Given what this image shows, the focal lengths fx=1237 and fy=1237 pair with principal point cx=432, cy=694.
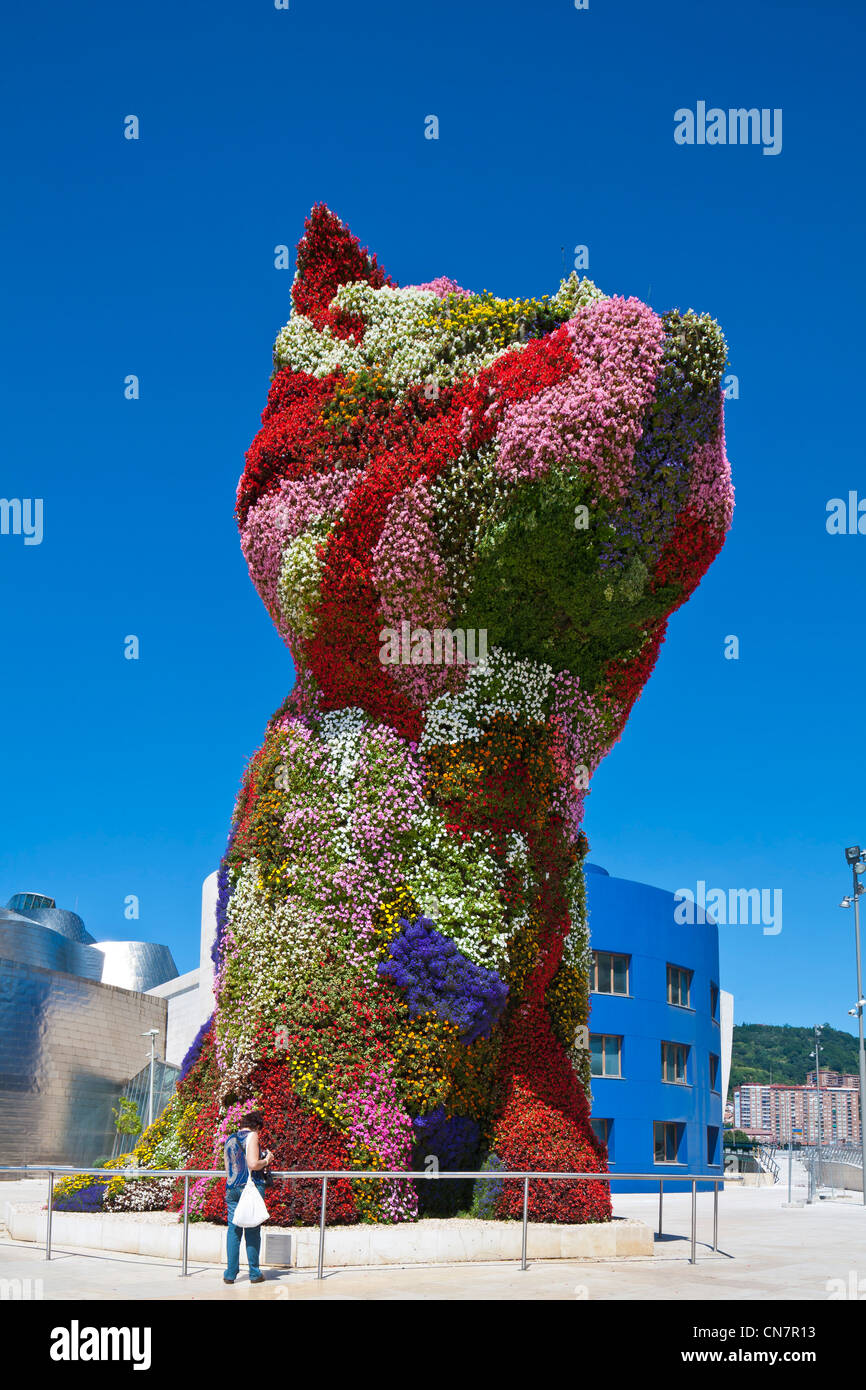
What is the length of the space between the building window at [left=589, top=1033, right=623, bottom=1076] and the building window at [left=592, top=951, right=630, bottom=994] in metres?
1.54

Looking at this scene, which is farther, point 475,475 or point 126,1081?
point 126,1081

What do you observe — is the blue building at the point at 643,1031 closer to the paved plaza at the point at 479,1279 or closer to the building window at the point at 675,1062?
the building window at the point at 675,1062

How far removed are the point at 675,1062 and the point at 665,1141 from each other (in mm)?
2786

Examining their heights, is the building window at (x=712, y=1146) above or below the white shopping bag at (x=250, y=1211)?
below

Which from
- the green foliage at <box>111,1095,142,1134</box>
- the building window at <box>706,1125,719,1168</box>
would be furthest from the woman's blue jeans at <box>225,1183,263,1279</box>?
the green foliage at <box>111,1095,142,1134</box>

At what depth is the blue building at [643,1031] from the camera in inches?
1650

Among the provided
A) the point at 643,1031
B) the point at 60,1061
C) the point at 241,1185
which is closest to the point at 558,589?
the point at 241,1185

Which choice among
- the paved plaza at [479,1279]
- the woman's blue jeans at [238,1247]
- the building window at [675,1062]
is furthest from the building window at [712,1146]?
the woman's blue jeans at [238,1247]

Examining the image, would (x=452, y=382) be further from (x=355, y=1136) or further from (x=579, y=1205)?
(x=579, y=1205)

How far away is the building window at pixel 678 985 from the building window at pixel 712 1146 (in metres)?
5.95

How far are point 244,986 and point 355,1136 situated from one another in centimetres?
215

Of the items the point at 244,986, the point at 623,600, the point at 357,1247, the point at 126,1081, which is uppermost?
the point at 623,600

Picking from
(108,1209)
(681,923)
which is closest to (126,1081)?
(681,923)

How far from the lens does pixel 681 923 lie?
1774 inches
